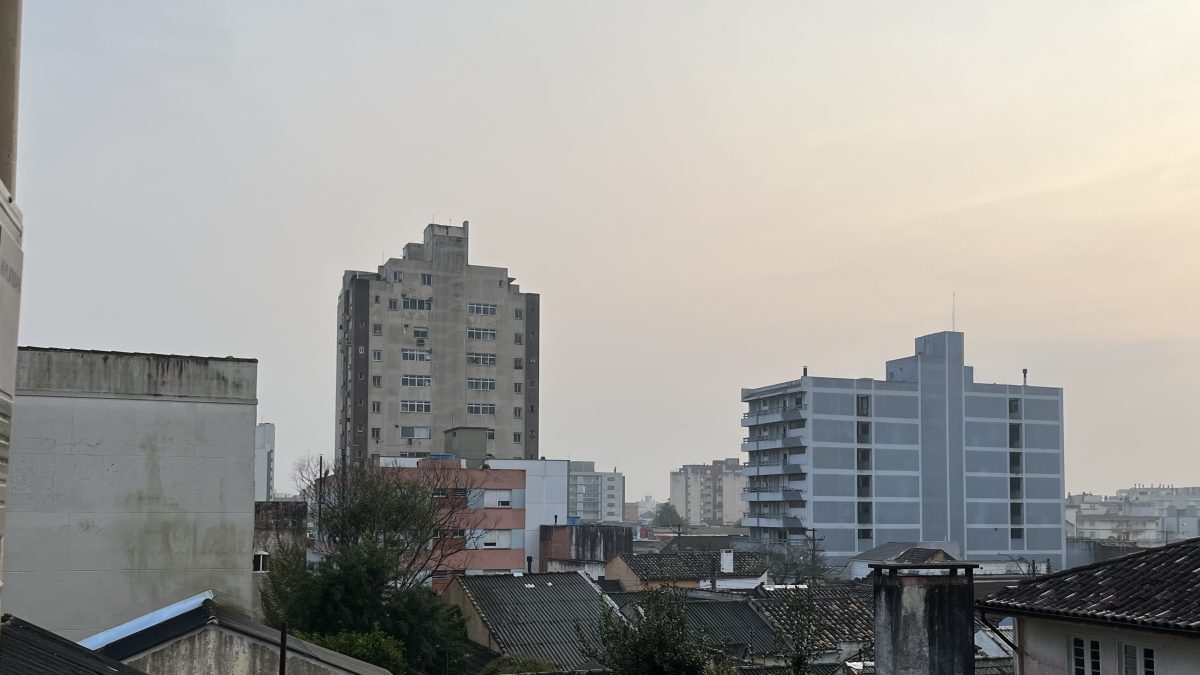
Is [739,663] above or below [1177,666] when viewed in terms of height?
below

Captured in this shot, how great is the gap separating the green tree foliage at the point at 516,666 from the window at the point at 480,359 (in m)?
73.9

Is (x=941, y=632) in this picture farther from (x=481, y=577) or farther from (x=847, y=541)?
(x=847, y=541)

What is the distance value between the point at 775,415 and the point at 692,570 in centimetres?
3948

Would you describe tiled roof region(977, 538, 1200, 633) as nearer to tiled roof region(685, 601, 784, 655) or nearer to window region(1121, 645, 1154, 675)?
window region(1121, 645, 1154, 675)

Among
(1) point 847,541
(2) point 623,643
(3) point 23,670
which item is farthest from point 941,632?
(1) point 847,541

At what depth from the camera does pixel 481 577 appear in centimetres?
4384

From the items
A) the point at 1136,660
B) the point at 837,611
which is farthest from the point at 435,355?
the point at 1136,660

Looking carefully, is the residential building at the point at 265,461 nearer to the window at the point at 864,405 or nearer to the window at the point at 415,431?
the window at the point at 415,431

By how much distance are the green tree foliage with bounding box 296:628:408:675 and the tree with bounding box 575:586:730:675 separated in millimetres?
10086

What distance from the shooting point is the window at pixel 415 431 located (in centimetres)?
10650

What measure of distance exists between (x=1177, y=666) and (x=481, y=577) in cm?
3201

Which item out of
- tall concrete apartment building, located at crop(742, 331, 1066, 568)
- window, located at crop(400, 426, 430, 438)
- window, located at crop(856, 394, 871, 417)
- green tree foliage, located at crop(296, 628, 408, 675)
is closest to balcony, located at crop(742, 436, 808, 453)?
tall concrete apartment building, located at crop(742, 331, 1066, 568)

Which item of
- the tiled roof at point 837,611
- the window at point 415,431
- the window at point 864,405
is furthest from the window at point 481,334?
the tiled roof at point 837,611

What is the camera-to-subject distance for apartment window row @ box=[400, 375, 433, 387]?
107250 millimetres
